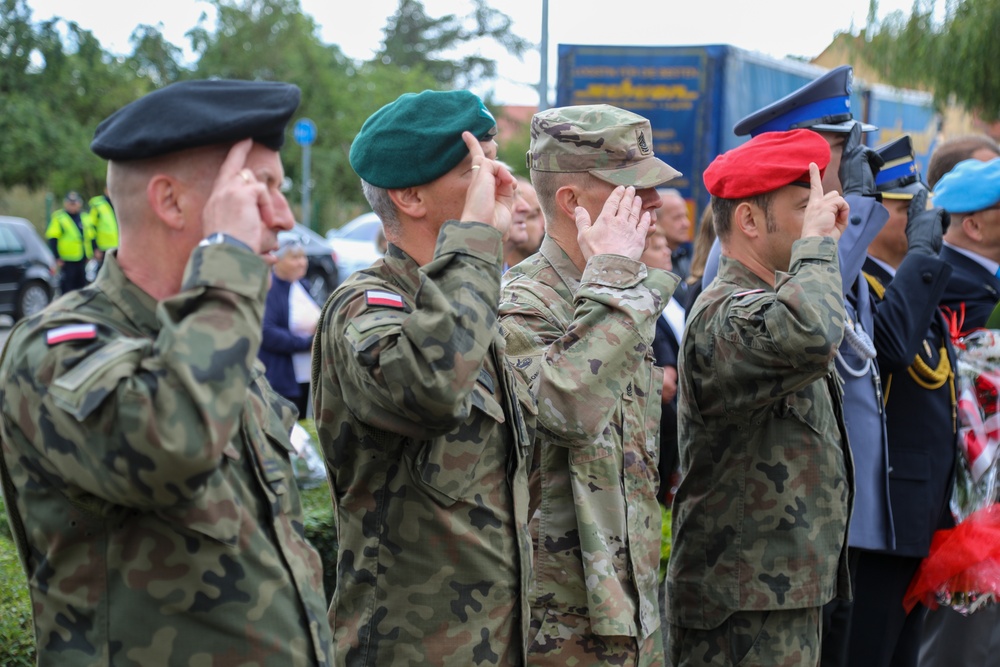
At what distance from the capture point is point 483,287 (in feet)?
7.34

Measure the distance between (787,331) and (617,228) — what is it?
1.93ft

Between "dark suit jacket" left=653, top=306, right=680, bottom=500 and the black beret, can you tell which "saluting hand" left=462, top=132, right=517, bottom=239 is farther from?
"dark suit jacket" left=653, top=306, right=680, bottom=500

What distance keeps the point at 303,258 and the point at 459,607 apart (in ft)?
18.0

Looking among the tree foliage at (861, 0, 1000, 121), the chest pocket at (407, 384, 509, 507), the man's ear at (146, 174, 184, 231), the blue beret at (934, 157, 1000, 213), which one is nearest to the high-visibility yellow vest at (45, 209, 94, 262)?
the tree foliage at (861, 0, 1000, 121)

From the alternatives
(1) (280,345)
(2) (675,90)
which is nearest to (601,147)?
(1) (280,345)

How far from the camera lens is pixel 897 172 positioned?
441cm

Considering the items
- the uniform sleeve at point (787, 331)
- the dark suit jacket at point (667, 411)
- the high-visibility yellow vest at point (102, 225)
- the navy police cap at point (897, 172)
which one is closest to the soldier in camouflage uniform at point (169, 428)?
the uniform sleeve at point (787, 331)

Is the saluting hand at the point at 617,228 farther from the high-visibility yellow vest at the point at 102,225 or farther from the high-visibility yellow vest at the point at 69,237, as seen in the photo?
the high-visibility yellow vest at the point at 69,237

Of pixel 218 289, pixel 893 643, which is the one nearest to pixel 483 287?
pixel 218 289

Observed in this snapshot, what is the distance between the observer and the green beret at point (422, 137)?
2.46m

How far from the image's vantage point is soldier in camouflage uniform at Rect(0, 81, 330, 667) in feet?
5.66

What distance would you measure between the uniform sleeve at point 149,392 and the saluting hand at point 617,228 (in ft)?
3.93

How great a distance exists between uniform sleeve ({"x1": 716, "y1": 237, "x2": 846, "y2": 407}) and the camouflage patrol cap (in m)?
0.47

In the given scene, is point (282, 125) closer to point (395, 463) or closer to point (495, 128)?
point (495, 128)
